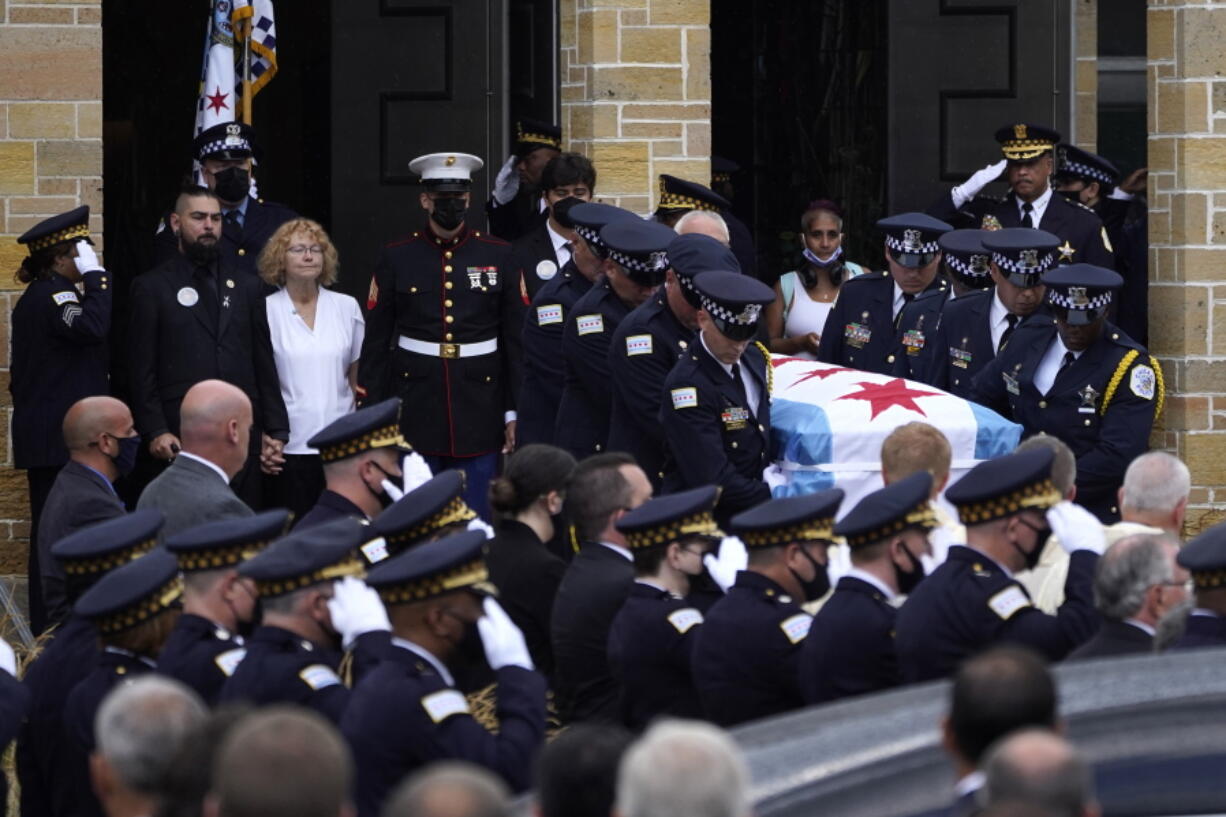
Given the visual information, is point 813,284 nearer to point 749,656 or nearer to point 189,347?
point 189,347

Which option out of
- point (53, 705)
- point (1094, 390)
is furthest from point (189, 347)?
point (53, 705)

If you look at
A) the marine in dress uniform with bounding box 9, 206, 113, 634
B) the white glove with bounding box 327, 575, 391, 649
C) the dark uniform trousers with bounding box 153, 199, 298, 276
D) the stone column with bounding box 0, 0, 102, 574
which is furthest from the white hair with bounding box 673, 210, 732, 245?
the white glove with bounding box 327, 575, 391, 649

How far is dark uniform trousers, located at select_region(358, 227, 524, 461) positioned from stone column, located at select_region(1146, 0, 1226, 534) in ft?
9.46

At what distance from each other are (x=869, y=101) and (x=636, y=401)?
5.84 meters

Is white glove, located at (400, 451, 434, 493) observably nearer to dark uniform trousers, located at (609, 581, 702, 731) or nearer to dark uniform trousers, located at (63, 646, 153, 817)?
dark uniform trousers, located at (609, 581, 702, 731)

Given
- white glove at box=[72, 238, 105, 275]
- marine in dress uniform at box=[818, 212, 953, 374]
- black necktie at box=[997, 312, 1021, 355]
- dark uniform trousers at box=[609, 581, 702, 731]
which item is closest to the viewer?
dark uniform trousers at box=[609, 581, 702, 731]

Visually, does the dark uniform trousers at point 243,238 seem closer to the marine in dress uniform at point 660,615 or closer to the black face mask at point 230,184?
the black face mask at point 230,184

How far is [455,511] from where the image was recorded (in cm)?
645

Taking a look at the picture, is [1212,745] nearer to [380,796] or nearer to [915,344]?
[380,796]

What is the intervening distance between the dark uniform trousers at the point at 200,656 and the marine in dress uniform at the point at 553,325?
11.5 feet

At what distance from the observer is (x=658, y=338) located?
812cm

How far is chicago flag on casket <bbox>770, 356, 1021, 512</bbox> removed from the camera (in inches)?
322

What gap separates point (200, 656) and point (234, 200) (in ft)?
16.5

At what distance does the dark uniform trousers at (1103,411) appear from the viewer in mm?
8492
